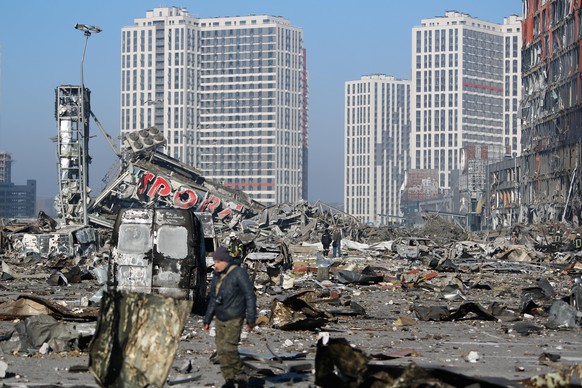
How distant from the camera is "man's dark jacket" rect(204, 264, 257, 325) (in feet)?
36.9

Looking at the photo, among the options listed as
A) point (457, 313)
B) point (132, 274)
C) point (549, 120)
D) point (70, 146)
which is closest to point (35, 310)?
point (132, 274)

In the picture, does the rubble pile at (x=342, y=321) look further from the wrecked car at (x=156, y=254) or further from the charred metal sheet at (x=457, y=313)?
the wrecked car at (x=156, y=254)

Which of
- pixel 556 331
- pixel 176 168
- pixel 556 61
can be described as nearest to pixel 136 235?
pixel 556 331

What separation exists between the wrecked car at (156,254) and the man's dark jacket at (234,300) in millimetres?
6822

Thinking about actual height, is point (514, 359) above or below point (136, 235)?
below

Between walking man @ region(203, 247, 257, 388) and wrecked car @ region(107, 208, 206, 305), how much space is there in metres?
6.65

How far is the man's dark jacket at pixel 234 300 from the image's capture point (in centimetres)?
1126

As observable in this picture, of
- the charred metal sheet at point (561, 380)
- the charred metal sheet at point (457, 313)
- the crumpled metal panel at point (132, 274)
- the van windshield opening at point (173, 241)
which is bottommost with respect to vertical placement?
the charred metal sheet at point (457, 313)

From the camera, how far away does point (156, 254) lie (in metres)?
18.2

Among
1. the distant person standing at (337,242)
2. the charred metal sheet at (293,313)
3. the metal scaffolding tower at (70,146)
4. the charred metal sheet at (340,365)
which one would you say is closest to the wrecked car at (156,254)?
the charred metal sheet at (293,313)

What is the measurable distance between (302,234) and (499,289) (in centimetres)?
3835

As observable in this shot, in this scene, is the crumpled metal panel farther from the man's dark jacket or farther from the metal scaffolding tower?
the metal scaffolding tower

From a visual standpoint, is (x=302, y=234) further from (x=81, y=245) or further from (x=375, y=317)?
(x=375, y=317)

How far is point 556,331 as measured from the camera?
1753 cm
